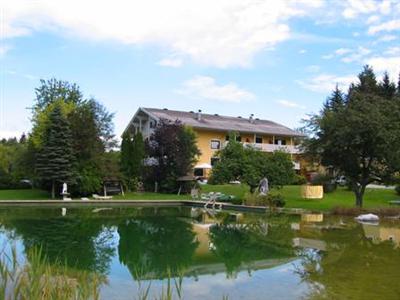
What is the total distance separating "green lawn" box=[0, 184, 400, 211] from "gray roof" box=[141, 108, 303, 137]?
9.91 m

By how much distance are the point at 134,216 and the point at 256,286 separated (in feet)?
46.7

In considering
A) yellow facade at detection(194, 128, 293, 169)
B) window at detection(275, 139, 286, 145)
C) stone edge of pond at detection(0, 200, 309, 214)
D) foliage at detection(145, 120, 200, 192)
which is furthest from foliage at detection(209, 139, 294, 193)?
window at detection(275, 139, 286, 145)

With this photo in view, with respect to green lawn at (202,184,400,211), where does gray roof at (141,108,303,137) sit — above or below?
above

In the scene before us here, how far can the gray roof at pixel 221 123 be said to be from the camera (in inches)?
1791

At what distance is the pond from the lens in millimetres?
8914

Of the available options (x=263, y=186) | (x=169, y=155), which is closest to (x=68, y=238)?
(x=263, y=186)

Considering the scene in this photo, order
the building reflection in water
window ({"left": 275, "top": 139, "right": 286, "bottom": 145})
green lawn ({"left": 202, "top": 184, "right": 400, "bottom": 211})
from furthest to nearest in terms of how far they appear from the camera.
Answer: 1. window ({"left": 275, "top": 139, "right": 286, "bottom": 145})
2. green lawn ({"left": 202, "top": 184, "right": 400, "bottom": 211})
3. the building reflection in water

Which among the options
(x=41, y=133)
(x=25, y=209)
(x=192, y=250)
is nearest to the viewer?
(x=192, y=250)

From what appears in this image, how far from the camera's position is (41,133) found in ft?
107

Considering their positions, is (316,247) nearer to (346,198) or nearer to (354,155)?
(354,155)

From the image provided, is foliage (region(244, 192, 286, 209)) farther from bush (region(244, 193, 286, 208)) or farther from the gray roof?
the gray roof

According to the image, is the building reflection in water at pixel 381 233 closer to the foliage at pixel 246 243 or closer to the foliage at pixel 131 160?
the foliage at pixel 246 243

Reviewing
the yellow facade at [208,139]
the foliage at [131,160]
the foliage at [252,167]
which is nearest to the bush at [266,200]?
the foliage at [252,167]

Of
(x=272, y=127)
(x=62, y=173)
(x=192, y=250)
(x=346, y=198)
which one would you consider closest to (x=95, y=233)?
(x=192, y=250)
